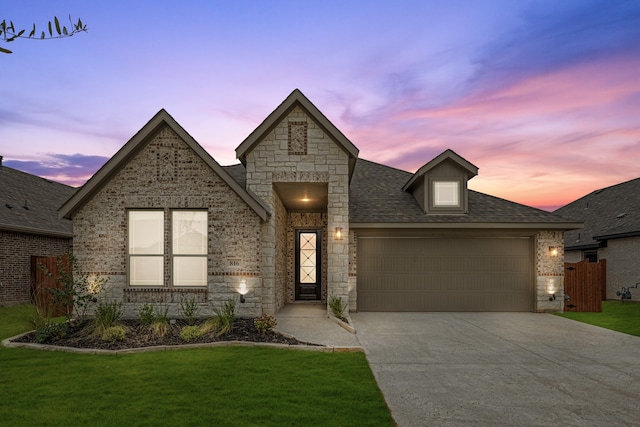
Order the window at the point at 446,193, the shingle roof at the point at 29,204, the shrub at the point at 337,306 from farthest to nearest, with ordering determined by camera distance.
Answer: the shingle roof at the point at 29,204, the window at the point at 446,193, the shrub at the point at 337,306

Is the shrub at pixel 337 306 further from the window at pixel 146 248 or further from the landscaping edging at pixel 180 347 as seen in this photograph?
the window at pixel 146 248

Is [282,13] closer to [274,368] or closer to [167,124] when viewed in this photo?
[167,124]

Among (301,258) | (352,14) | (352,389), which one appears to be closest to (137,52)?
(352,14)

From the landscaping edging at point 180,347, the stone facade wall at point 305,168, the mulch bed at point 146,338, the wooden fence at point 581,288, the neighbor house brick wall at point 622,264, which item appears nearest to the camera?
the landscaping edging at point 180,347

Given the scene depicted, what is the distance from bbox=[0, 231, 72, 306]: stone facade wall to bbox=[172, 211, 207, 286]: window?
31.7 feet

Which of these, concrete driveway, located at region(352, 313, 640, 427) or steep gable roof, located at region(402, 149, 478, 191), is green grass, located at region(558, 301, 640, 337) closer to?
concrete driveway, located at region(352, 313, 640, 427)

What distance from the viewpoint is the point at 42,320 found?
31.3ft

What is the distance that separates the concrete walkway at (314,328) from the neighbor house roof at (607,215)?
1630 cm

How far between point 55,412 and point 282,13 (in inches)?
565

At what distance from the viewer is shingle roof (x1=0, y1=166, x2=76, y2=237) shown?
17.0 meters

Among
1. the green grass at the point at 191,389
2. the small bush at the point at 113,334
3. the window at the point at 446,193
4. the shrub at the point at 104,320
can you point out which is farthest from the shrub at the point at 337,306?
the shrub at the point at 104,320

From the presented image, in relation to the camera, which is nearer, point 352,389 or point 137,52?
point 352,389

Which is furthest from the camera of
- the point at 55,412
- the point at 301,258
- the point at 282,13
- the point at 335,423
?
the point at 301,258

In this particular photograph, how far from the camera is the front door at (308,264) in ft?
53.6
